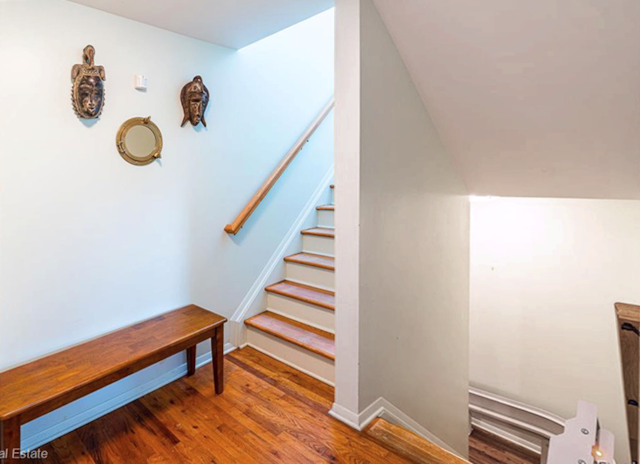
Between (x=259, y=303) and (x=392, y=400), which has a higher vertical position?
(x=259, y=303)

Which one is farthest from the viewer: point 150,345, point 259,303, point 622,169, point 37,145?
point 259,303

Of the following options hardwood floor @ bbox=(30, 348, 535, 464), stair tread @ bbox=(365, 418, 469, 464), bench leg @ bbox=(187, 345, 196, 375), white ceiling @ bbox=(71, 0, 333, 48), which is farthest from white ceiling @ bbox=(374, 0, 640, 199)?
bench leg @ bbox=(187, 345, 196, 375)

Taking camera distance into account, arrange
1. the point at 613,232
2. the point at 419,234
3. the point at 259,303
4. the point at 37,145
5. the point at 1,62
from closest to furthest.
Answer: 1. the point at 1,62
2. the point at 37,145
3. the point at 419,234
4. the point at 259,303
5. the point at 613,232

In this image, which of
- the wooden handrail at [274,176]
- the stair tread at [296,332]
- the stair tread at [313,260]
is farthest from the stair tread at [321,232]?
the stair tread at [296,332]

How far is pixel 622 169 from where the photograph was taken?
6.36ft

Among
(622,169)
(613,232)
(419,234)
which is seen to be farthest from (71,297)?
(613,232)

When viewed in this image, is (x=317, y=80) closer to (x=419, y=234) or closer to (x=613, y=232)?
(x=419, y=234)

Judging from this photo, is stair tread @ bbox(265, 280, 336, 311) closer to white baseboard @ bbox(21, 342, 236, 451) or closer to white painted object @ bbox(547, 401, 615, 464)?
white baseboard @ bbox(21, 342, 236, 451)

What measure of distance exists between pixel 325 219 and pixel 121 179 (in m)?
1.87

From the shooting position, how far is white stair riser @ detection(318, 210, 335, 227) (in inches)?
130

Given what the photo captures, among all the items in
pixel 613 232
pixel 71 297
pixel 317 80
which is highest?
pixel 317 80

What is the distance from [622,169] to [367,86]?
157 cm

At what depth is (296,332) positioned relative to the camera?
250 centimetres

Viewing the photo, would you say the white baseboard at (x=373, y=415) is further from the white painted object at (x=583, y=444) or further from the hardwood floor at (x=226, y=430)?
the white painted object at (x=583, y=444)
